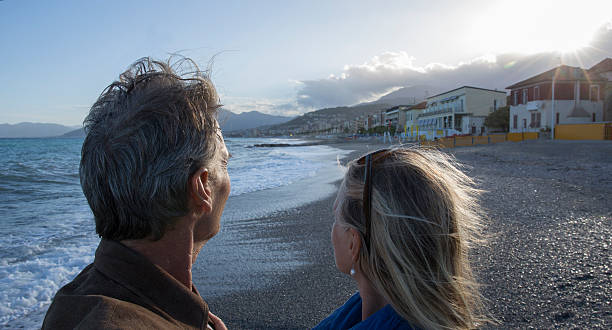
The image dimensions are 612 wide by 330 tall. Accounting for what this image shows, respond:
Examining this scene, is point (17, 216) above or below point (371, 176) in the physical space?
below

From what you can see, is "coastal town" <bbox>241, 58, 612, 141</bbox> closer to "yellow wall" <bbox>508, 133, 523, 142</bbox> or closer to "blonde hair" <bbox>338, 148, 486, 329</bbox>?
"yellow wall" <bbox>508, 133, 523, 142</bbox>

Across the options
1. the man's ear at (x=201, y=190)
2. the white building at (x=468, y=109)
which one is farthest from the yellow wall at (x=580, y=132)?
the man's ear at (x=201, y=190)

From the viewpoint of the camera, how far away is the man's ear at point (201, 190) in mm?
1100

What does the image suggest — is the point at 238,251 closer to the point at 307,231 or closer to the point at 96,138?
the point at 307,231

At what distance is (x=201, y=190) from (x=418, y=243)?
0.71m

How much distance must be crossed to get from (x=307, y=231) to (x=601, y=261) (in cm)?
378

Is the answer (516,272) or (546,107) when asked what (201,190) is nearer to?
(516,272)

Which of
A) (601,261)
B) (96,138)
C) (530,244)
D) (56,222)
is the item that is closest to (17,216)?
(56,222)

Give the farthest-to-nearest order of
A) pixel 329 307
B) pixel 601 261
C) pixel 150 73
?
1. pixel 601 261
2. pixel 329 307
3. pixel 150 73

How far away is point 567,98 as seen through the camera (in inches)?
1166

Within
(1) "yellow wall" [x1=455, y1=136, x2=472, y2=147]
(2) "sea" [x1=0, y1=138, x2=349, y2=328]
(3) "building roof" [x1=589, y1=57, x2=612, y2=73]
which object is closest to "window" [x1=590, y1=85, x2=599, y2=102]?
(3) "building roof" [x1=589, y1=57, x2=612, y2=73]

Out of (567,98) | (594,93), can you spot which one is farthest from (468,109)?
(567,98)

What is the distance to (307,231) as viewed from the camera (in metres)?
5.85

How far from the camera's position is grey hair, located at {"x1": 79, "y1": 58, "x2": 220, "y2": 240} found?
0.99 meters
